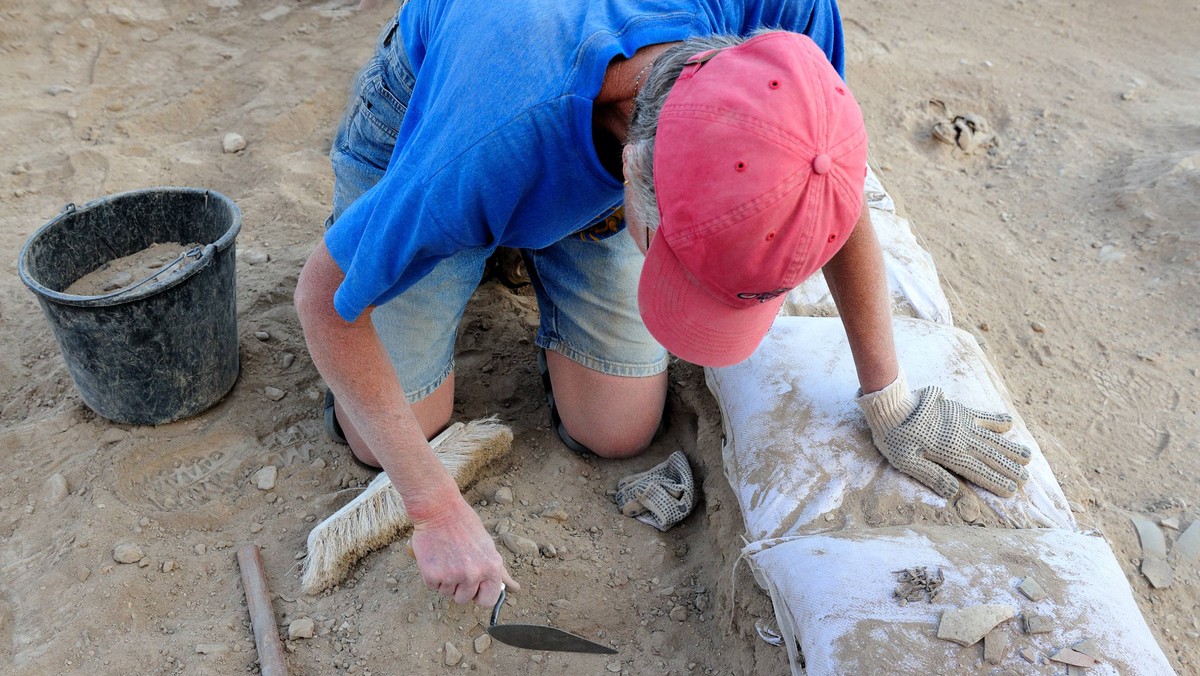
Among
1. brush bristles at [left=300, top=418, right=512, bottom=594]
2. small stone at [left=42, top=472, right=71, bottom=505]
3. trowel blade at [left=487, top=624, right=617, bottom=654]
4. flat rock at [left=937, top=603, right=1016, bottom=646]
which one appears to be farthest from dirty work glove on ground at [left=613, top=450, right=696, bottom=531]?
small stone at [left=42, top=472, right=71, bottom=505]

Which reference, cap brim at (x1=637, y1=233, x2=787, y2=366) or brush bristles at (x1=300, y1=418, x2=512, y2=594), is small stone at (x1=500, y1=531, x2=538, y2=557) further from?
cap brim at (x1=637, y1=233, x2=787, y2=366)

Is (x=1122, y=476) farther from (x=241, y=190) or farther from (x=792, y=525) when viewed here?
(x=241, y=190)

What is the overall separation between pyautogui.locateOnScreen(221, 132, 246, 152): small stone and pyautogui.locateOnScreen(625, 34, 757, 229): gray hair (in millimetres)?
2449

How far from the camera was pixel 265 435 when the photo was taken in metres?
2.24

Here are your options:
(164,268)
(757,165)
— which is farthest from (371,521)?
(757,165)

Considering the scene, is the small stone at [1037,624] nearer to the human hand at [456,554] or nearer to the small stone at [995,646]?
the small stone at [995,646]

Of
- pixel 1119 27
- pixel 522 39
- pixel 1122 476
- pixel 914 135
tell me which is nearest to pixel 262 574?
pixel 522 39

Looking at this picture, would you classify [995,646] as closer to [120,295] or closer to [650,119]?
[650,119]

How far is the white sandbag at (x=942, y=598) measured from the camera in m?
1.38

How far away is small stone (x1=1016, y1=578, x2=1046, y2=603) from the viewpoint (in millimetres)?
1427

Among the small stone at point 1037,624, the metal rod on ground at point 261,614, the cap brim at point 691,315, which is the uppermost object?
the cap brim at point 691,315

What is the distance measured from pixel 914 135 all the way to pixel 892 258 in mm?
1394

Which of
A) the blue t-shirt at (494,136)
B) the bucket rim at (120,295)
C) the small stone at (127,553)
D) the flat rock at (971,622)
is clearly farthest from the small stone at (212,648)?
the flat rock at (971,622)

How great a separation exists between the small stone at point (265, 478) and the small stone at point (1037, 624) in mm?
1706
